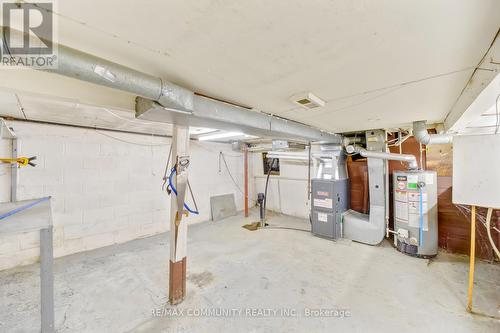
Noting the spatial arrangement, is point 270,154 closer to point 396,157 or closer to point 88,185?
point 396,157

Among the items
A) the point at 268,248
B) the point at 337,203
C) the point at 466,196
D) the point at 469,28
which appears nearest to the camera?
the point at 469,28

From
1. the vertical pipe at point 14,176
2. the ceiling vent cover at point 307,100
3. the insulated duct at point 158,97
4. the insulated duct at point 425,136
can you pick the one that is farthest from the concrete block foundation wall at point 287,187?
the vertical pipe at point 14,176

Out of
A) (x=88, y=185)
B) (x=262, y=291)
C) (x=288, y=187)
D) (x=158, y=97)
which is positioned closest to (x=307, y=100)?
(x=158, y=97)

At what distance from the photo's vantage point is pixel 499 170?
1657mm

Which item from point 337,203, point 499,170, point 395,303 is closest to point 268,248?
point 337,203

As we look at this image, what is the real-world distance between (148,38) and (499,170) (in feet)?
9.18

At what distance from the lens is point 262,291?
2234 millimetres

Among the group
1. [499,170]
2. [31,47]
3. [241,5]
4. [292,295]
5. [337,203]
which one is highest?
[241,5]

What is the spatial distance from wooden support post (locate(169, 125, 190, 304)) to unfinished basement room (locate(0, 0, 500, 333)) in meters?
0.02

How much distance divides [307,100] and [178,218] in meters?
1.76

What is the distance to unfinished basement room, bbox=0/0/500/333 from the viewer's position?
91 cm

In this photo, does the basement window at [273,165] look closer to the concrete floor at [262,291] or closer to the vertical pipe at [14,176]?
the concrete floor at [262,291]

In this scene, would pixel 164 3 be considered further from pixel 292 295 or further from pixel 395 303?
pixel 395 303

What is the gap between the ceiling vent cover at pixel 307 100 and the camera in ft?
5.76
